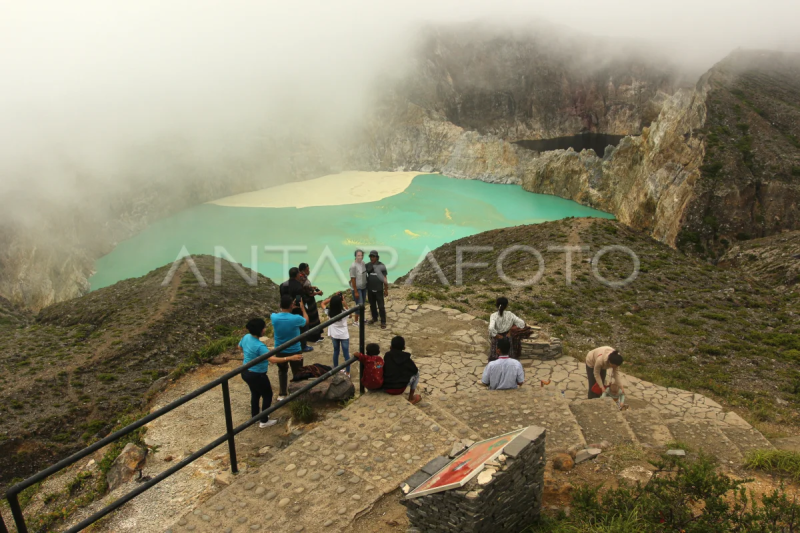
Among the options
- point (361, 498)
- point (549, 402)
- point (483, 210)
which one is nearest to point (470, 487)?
point (361, 498)

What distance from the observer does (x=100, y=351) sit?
1731 cm

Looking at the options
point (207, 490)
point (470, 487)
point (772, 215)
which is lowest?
point (772, 215)

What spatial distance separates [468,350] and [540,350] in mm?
1329

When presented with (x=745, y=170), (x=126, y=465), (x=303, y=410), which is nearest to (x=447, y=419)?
(x=303, y=410)

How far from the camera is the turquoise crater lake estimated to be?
3456 centimetres

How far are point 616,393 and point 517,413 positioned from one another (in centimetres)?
201

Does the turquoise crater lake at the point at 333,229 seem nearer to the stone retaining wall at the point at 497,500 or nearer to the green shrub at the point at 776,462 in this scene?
the green shrub at the point at 776,462

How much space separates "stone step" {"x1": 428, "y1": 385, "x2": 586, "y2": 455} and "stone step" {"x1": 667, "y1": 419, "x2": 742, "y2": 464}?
56.6 inches

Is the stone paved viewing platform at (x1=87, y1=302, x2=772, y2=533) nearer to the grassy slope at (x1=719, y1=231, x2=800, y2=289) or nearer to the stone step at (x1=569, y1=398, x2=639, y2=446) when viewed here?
the stone step at (x1=569, y1=398, x2=639, y2=446)

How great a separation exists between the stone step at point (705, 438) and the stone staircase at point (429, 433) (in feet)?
0.04

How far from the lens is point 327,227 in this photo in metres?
40.6

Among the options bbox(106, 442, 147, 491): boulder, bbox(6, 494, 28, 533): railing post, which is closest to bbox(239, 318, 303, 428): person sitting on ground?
bbox(106, 442, 147, 491): boulder

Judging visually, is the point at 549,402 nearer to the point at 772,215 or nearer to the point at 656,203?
the point at 772,215

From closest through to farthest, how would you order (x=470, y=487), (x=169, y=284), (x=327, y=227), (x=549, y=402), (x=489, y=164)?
(x=470, y=487)
(x=549, y=402)
(x=169, y=284)
(x=327, y=227)
(x=489, y=164)
